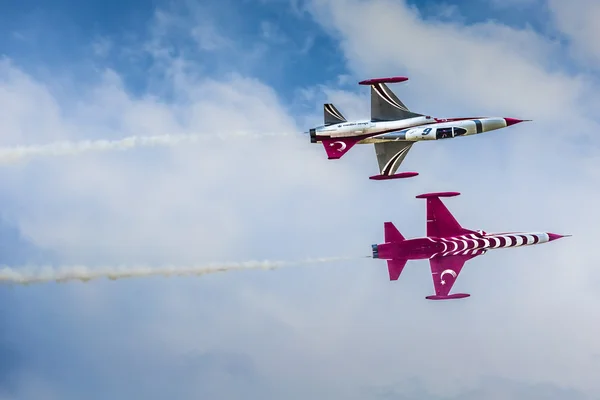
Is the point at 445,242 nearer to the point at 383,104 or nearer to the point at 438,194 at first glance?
the point at 438,194

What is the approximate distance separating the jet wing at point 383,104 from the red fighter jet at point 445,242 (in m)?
7.12

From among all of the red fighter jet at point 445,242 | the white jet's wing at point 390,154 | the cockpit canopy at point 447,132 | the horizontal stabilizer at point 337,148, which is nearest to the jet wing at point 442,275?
the red fighter jet at point 445,242

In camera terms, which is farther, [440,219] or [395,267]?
[440,219]

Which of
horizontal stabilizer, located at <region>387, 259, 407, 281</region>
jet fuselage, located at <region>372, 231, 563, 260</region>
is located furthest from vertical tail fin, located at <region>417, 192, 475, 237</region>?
horizontal stabilizer, located at <region>387, 259, 407, 281</region>

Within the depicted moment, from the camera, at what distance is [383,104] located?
8494 centimetres

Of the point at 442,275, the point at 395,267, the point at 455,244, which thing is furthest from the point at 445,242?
the point at 395,267

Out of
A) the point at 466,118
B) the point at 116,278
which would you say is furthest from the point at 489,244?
the point at 116,278

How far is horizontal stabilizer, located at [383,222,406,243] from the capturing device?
81375mm

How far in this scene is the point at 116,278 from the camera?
78.2 metres

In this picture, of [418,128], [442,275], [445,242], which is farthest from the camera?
[418,128]

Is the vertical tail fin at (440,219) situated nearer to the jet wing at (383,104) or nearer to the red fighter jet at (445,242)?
the red fighter jet at (445,242)

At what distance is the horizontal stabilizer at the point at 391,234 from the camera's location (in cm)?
8138

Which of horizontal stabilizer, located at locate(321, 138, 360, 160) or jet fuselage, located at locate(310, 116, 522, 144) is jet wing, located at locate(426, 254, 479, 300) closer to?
jet fuselage, located at locate(310, 116, 522, 144)

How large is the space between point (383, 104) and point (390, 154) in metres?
4.23
